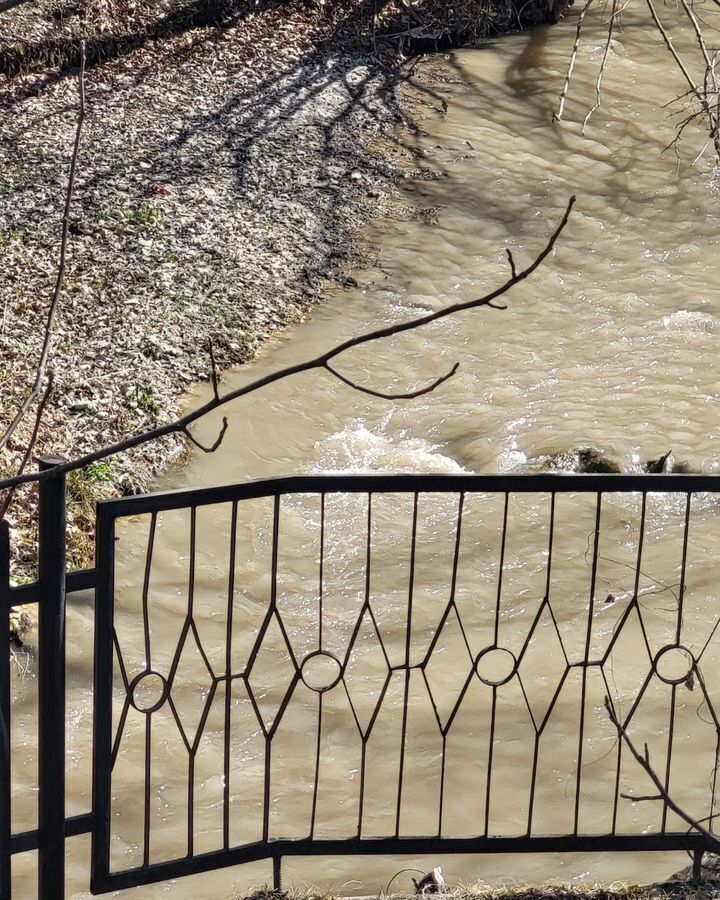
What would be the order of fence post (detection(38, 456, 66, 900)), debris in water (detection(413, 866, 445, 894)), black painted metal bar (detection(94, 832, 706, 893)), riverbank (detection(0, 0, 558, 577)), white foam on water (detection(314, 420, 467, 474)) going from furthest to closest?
riverbank (detection(0, 0, 558, 577)) → white foam on water (detection(314, 420, 467, 474)) → debris in water (detection(413, 866, 445, 894)) → black painted metal bar (detection(94, 832, 706, 893)) → fence post (detection(38, 456, 66, 900))

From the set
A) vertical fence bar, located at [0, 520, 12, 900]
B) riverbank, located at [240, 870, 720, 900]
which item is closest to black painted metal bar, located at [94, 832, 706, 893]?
riverbank, located at [240, 870, 720, 900]

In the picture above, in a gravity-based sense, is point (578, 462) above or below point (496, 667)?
above

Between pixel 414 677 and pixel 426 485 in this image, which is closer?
pixel 426 485

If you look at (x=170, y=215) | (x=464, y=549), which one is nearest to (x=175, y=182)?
(x=170, y=215)

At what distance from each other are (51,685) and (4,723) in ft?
0.46

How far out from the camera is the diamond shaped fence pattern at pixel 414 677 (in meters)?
4.72

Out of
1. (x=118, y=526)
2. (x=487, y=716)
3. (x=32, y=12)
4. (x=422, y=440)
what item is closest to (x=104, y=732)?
(x=487, y=716)

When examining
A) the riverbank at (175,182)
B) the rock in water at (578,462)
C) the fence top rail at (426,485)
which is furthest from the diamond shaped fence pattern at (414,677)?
the riverbank at (175,182)

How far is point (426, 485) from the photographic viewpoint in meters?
3.14

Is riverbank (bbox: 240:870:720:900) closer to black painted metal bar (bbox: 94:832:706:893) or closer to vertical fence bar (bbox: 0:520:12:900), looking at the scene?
black painted metal bar (bbox: 94:832:706:893)

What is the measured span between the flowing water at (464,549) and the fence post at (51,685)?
432mm

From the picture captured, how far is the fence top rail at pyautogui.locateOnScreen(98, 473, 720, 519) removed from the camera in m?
3.01

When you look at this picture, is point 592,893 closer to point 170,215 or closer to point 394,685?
point 394,685

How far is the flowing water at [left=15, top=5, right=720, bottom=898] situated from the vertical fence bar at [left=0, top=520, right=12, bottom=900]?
1.73ft
